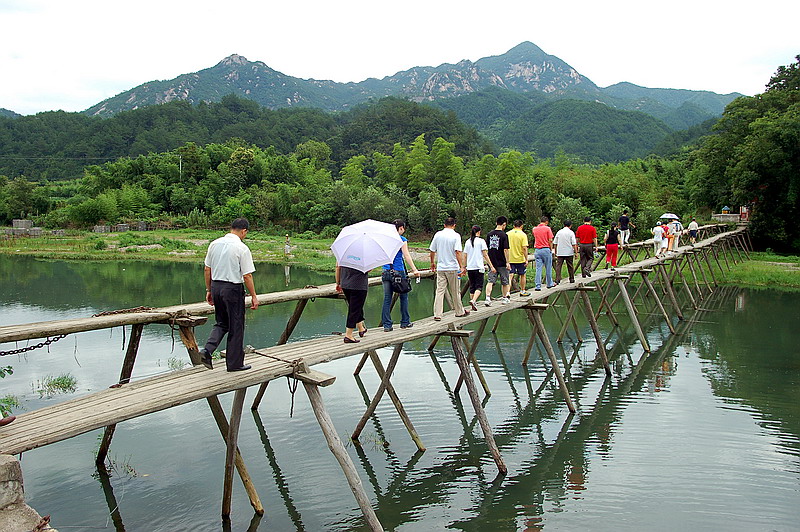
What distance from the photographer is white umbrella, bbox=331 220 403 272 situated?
327 inches

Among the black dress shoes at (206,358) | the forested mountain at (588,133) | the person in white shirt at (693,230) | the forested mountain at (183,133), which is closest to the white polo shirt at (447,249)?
the black dress shoes at (206,358)

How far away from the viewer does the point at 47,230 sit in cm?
5759

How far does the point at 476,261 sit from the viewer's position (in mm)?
11641

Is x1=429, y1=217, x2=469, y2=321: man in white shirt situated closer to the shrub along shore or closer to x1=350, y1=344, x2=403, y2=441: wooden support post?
x1=350, y1=344, x2=403, y2=441: wooden support post

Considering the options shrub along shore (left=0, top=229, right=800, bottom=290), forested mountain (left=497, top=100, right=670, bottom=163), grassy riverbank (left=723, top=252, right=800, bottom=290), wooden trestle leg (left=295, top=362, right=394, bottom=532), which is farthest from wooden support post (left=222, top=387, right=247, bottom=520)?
forested mountain (left=497, top=100, right=670, bottom=163)

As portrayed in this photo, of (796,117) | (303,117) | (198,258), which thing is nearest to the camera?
(796,117)

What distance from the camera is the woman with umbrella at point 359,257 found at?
8.32m

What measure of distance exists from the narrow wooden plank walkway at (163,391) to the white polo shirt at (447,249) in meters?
1.04

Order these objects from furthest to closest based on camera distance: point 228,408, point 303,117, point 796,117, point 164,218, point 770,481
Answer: point 303,117, point 164,218, point 796,117, point 228,408, point 770,481

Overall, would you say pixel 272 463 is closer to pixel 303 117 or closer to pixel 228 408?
pixel 228 408

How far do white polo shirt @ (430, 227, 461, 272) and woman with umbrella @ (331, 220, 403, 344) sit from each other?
1.63 m

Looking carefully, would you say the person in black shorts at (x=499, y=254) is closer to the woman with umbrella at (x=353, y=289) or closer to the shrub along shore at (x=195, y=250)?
the woman with umbrella at (x=353, y=289)

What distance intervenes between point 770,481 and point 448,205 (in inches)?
1715

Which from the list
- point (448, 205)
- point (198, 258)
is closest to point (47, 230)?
point (198, 258)
